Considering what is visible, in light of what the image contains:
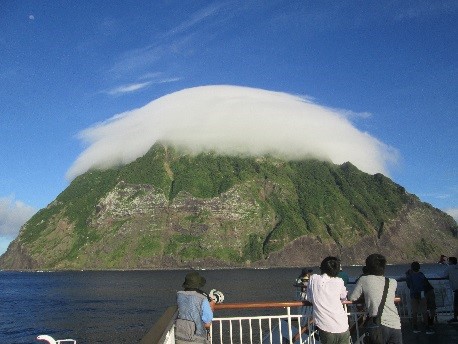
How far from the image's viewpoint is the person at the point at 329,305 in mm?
6258

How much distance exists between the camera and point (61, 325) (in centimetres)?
5525

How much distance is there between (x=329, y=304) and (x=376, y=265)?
0.99m

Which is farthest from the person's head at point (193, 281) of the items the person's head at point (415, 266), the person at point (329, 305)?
the person's head at point (415, 266)

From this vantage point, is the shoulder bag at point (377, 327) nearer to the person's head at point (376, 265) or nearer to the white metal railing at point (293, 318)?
the person's head at point (376, 265)

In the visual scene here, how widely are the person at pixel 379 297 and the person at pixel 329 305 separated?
39 cm

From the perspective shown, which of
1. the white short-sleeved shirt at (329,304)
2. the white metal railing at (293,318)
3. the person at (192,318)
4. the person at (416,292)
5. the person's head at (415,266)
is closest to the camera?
the person at (192,318)

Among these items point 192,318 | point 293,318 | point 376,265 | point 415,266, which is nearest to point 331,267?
point 376,265

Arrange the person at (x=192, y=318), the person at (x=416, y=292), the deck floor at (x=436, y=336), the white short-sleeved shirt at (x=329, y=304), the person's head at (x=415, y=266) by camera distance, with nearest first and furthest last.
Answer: the person at (x=192, y=318)
the white short-sleeved shirt at (x=329, y=304)
the deck floor at (x=436, y=336)
the person's head at (x=415, y=266)
the person at (x=416, y=292)

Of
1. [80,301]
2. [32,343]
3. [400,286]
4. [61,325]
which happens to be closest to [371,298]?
[400,286]

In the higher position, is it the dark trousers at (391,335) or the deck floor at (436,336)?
the dark trousers at (391,335)

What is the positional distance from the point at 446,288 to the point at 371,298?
9728 mm

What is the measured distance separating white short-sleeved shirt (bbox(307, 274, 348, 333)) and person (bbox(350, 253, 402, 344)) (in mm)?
377

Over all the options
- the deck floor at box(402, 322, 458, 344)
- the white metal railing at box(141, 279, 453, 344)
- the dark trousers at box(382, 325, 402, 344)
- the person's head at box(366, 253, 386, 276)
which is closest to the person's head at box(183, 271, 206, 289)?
the white metal railing at box(141, 279, 453, 344)

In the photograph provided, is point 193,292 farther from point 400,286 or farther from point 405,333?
point 400,286
